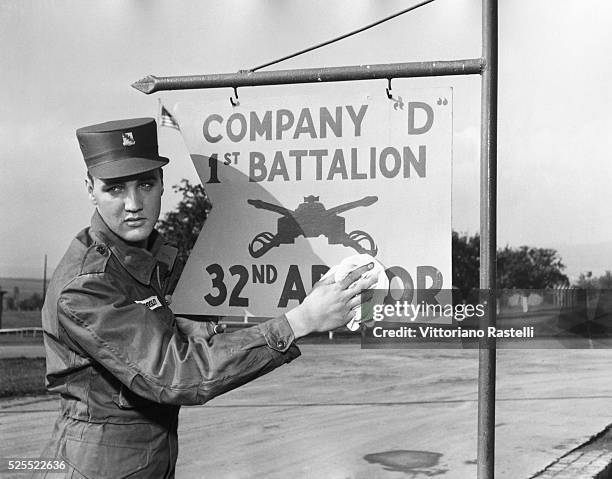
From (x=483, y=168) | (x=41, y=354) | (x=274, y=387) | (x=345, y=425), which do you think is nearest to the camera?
(x=483, y=168)

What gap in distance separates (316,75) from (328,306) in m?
0.73

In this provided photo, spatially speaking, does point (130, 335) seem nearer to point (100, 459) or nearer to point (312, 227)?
point (100, 459)

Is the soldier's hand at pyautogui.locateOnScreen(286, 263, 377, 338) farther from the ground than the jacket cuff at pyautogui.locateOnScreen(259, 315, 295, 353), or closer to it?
farther from the ground

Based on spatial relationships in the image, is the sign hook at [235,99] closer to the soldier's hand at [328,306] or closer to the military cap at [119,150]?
the military cap at [119,150]

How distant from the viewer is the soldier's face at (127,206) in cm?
181

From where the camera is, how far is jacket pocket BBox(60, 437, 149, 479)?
1733mm

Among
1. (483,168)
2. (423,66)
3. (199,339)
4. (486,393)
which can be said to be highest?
(423,66)

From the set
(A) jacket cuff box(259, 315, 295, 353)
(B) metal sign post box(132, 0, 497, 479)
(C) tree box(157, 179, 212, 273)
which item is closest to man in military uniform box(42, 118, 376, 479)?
(A) jacket cuff box(259, 315, 295, 353)

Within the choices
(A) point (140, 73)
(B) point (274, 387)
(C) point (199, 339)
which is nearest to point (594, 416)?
(B) point (274, 387)

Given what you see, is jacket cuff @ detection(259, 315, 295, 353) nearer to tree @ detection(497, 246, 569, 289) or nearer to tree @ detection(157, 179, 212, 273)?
tree @ detection(157, 179, 212, 273)

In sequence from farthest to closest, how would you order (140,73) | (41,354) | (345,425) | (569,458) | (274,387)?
(41,354)
(274,387)
(345,425)
(569,458)
(140,73)

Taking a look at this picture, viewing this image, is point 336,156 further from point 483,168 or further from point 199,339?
point 199,339

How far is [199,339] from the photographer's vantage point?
1.61 m

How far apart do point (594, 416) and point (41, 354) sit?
8.03 m
